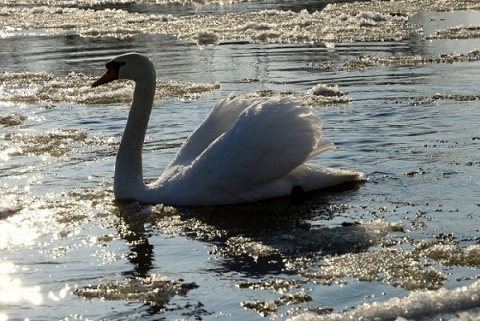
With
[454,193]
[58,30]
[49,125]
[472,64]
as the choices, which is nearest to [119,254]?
[454,193]

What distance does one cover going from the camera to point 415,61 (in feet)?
56.6

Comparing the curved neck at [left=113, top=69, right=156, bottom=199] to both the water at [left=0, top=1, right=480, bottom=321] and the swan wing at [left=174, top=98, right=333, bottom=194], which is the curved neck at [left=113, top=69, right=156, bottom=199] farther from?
the swan wing at [left=174, top=98, right=333, bottom=194]

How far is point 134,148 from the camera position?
980 cm

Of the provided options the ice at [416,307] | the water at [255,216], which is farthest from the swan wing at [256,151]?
the ice at [416,307]

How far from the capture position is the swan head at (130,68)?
9.91 m

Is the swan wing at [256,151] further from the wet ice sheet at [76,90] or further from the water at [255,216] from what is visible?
the wet ice sheet at [76,90]

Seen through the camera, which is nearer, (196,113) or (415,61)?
(196,113)

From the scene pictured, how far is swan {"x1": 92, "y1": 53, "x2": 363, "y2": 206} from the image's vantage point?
889cm

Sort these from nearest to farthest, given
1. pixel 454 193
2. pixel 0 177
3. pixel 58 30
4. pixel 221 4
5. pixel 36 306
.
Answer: pixel 36 306, pixel 454 193, pixel 0 177, pixel 58 30, pixel 221 4

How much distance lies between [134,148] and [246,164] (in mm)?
1512

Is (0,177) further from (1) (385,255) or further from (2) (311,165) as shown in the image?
(1) (385,255)

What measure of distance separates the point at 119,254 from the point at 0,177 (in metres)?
3.30

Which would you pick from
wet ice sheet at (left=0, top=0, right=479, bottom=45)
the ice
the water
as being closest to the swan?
the water

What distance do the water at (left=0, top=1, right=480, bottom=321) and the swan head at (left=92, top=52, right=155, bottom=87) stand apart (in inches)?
48.2
